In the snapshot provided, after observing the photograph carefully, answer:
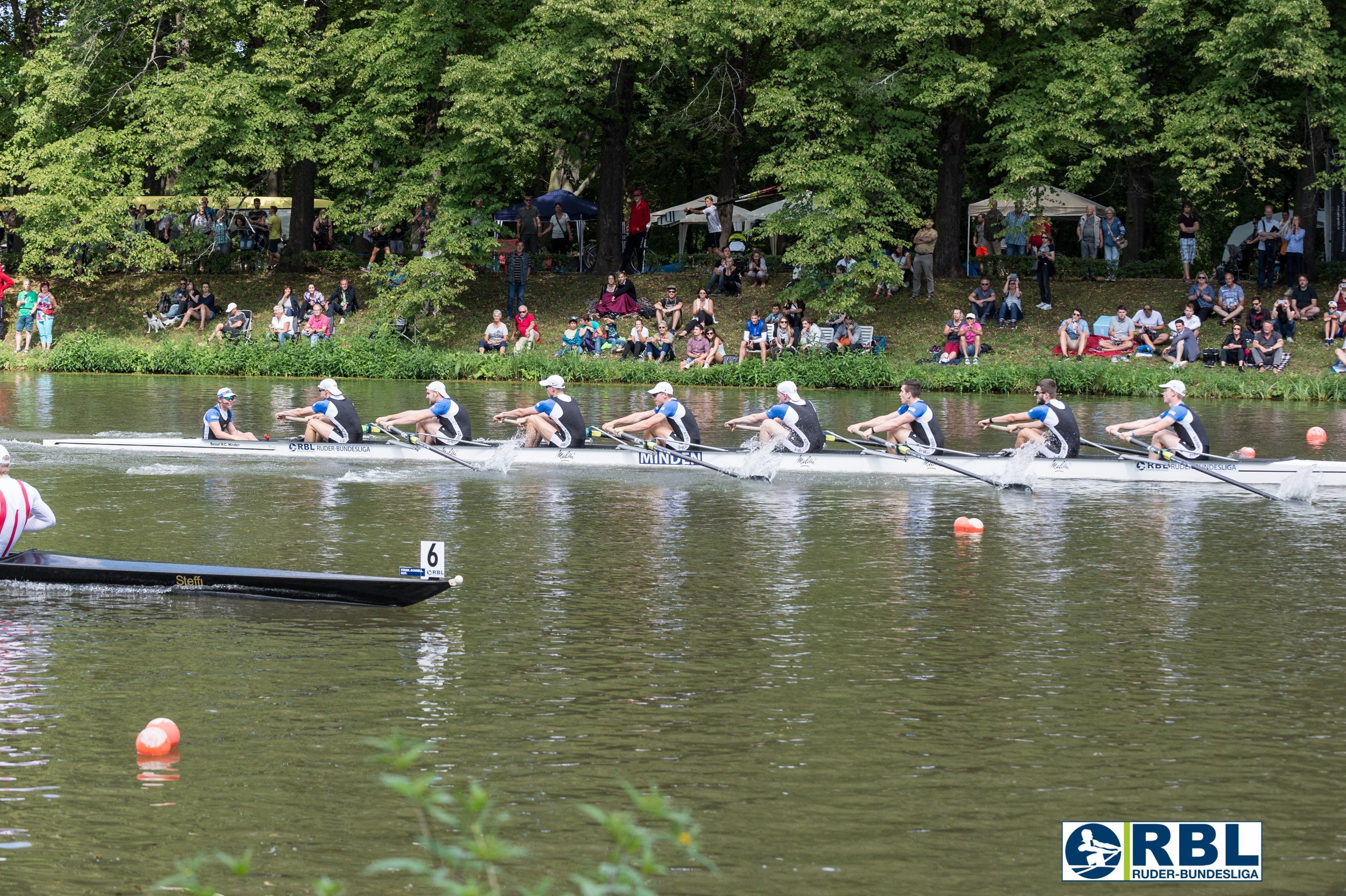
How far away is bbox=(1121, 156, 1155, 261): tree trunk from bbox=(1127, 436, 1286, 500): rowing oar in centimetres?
1898

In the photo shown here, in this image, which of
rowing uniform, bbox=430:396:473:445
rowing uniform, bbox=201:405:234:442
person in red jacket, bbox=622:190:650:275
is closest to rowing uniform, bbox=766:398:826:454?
rowing uniform, bbox=430:396:473:445

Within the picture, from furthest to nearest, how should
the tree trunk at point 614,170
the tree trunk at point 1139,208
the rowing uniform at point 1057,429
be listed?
the tree trunk at point 614,170, the tree trunk at point 1139,208, the rowing uniform at point 1057,429

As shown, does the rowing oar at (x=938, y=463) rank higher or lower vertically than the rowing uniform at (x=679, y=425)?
lower

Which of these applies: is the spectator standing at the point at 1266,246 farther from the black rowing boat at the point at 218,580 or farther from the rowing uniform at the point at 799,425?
the black rowing boat at the point at 218,580

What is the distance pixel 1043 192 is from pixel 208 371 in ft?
65.3

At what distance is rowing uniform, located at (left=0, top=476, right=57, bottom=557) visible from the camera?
439 inches

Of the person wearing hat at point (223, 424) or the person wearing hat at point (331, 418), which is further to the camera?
the person wearing hat at point (223, 424)

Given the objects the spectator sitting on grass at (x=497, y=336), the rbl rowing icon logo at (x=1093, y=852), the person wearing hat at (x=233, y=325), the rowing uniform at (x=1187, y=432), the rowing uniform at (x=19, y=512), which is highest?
the person wearing hat at (x=233, y=325)

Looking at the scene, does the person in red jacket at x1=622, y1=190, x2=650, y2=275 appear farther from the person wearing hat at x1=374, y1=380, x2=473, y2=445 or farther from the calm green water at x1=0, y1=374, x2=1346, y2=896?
the calm green water at x1=0, y1=374, x2=1346, y2=896

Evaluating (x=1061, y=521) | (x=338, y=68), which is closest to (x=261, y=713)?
(x=1061, y=521)

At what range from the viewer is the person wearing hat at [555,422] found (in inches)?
748

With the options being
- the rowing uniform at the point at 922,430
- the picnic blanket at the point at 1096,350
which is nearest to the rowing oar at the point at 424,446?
the rowing uniform at the point at 922,430

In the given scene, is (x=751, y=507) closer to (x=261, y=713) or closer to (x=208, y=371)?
(x=261, y=713)

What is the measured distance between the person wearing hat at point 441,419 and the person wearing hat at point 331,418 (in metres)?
0.36
